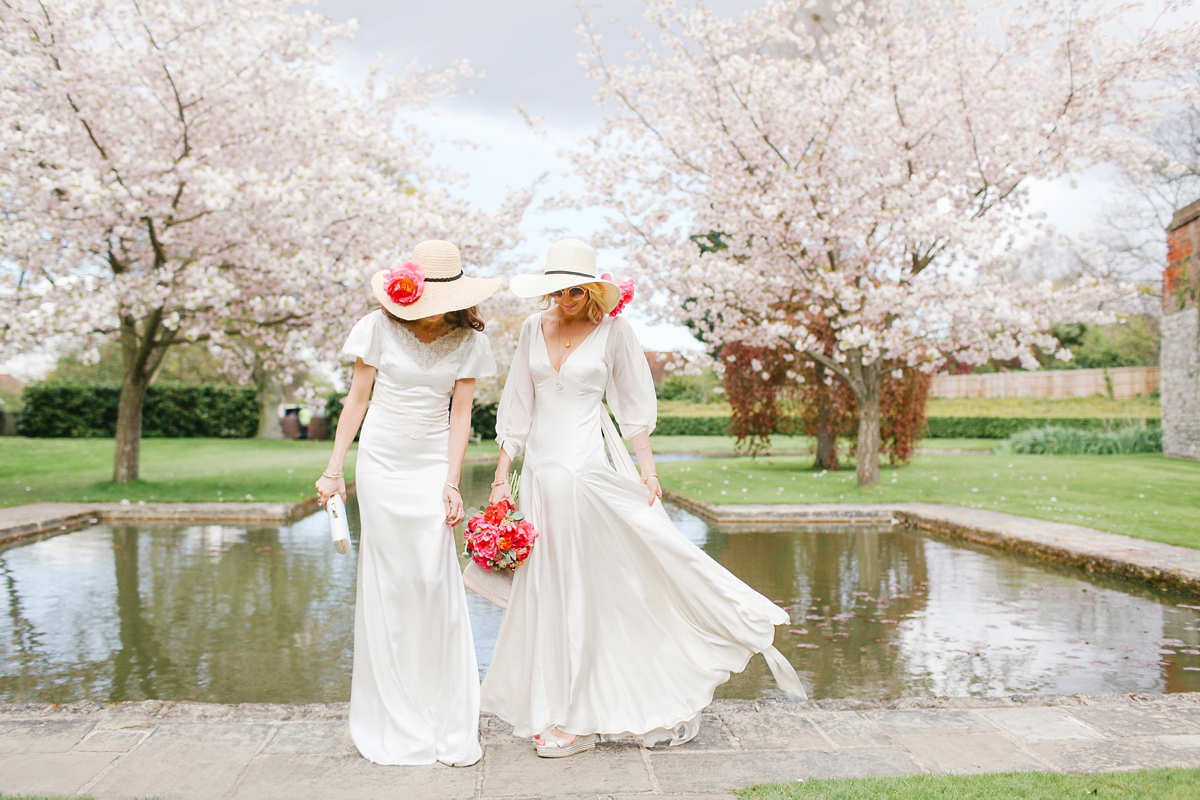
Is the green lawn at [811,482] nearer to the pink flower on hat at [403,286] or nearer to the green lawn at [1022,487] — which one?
the green lawn at [1022,487]

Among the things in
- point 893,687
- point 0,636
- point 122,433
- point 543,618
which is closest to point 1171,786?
point 893,687

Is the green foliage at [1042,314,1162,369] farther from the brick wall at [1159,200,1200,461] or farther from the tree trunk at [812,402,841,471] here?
the tree trunk at [812,402,841,471]

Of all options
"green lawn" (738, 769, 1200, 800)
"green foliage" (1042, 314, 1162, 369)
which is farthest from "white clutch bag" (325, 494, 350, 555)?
"green foliage" (1042, 314, 1162, 369)

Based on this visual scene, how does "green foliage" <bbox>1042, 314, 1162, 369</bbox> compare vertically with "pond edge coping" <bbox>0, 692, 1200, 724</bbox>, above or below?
above

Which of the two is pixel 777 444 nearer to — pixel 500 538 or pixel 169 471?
pixel 169 471

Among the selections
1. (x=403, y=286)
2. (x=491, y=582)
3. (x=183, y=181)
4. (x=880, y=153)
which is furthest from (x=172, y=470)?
(x=403, y=286)

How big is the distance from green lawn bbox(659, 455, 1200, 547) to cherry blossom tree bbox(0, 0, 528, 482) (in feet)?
20.5

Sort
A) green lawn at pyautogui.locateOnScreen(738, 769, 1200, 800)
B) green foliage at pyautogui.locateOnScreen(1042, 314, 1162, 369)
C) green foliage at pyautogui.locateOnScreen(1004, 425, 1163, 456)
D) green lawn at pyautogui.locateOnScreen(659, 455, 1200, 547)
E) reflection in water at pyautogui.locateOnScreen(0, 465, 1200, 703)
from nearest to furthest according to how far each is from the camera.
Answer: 1. green lawn at pyautogui.locateOnScreen(738, 769, 1200, 800)
2. reflection in water at pyautogui.locateOnScreen(0, 465, 1200, 703)
3. green lawn at pyautogui.locateOnScreen(659, 455, 1200, 547)
4. green foliage at pyautogui.locateOnScreen(1004, 425, 1163, 456)
5. green foliage at pyautogui.locateOnScreen(1042, 314, 1162, 369)

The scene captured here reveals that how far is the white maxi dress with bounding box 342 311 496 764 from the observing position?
3.30m

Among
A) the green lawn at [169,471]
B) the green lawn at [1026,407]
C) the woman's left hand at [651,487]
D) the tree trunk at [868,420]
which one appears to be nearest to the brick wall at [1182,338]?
the green lawn at [1026,407]

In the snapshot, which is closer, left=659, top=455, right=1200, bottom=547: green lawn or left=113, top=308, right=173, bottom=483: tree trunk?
left=659, top=455, right=1200, bottom=547: green lawn

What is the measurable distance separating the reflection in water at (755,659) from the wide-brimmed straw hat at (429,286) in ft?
7.47

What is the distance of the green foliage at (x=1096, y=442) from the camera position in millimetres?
21062

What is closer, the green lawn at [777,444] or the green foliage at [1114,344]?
the green lawn at [777,444]
